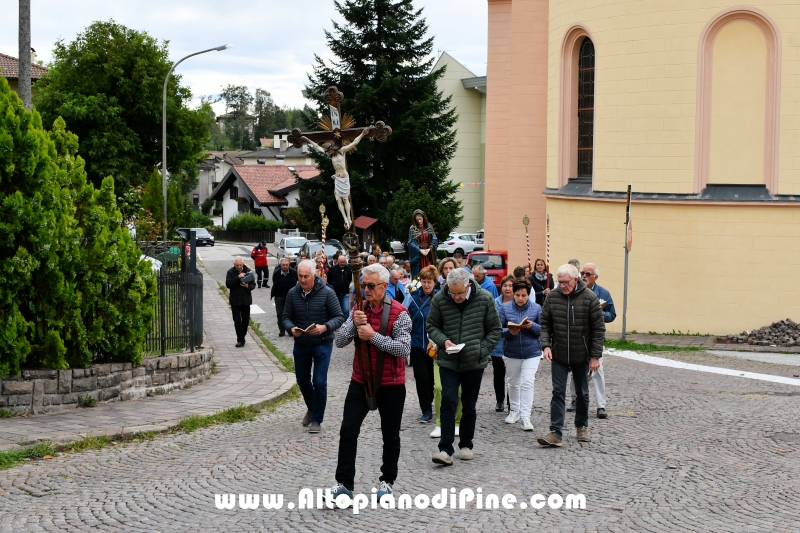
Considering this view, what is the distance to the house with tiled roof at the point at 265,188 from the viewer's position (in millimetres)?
74375

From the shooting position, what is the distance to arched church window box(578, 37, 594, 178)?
22875 mm

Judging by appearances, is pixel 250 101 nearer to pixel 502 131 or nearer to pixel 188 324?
pixel 502 131

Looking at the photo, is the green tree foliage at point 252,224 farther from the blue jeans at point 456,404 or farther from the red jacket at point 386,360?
the red jacket at point 386,360

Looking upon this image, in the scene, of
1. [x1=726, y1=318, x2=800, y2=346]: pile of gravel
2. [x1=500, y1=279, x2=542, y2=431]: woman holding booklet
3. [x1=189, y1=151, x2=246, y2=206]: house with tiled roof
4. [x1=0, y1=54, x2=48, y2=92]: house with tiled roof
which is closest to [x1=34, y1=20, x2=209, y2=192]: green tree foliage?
[x1=0, y1=54, x2=48, y2=92]: house with tiled roof

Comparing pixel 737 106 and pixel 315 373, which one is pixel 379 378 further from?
pixel 737 106

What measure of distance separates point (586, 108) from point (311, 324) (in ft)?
47.5

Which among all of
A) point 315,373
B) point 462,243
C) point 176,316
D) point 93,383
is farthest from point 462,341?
point 462,243

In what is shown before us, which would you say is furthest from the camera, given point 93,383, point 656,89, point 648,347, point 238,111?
point 238,111

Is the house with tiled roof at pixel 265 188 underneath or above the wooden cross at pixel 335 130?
above

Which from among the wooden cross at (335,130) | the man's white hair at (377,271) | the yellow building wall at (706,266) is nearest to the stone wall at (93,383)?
the wooden cross at (335,130)

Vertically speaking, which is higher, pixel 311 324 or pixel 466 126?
pixel 466 126

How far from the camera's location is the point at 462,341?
8.98 m

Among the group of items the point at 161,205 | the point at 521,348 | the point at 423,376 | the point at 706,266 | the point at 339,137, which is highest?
the point at 339,137

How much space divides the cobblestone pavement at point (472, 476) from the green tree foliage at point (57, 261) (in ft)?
5.86
